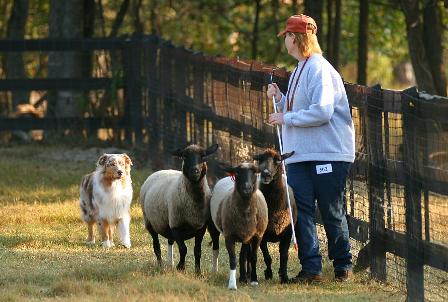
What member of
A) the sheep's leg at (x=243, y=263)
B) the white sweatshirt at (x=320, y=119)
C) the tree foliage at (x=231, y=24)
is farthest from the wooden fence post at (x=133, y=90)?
the white sweatshirt at (x=320, y=119)

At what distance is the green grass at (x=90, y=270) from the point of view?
10602 millimetres

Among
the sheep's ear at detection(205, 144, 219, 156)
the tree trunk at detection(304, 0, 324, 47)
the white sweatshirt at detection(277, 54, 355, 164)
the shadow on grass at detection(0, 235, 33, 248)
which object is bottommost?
the shadow on grass at detection(0, 235, 33, 248)

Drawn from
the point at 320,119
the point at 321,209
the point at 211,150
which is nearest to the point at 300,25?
the point at 320,119

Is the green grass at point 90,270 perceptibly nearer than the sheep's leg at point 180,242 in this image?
Yes

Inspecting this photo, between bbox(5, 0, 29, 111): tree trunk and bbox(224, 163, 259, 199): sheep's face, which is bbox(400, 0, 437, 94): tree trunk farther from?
bbox(224, 163, 259, 199): sheep's face

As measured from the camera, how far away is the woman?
437 inches

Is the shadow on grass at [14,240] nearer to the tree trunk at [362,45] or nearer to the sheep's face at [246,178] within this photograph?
the sheep's face at [246,178]

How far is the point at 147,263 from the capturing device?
12.4m

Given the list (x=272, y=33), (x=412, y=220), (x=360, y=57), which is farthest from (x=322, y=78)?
(x=272, y=33)

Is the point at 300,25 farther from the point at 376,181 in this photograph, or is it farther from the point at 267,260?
the point at 267,260

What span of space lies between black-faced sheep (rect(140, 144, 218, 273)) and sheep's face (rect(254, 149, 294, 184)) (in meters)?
0.45

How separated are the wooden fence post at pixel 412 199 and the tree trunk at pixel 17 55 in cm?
1778

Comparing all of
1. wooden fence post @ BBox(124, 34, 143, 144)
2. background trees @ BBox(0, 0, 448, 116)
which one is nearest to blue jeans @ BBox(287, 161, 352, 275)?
background trees @ BBox(0, 0, 448, 116)

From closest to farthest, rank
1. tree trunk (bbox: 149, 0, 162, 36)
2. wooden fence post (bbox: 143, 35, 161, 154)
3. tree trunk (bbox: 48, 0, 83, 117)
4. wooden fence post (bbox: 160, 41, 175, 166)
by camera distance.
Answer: wooden fence post (bbox: 160, 41, 175, 166) < wooden fence post (bbox: 143, 35, 161, 154) < tree trunk (bbox: 48, 0, 83, 117) < tree trunk (bbox: 149, 0, 162, 36)
